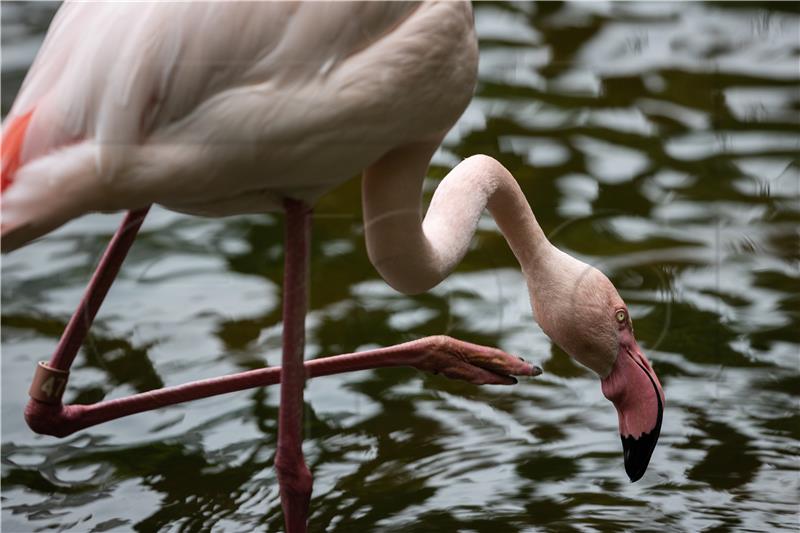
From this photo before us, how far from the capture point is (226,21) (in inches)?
146

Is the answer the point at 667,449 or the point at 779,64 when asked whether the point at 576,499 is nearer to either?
the point at 667,449

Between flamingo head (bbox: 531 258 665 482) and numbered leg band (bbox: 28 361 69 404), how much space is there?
165 cm

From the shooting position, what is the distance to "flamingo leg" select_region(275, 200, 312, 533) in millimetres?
4203

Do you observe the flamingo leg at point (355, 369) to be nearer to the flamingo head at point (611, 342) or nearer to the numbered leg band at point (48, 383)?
the numbered leg band at point (48, 383)

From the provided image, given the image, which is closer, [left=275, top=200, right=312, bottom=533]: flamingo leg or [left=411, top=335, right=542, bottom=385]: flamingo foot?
[left=275, top=200, right=312, bottom=533]: flamingo leg

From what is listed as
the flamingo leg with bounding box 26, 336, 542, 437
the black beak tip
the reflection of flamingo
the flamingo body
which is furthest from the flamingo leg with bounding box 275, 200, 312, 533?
the black beak tip

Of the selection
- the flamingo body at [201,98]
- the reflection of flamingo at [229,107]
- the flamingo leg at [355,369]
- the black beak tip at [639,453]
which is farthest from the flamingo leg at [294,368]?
the black beak tip at [639,453]

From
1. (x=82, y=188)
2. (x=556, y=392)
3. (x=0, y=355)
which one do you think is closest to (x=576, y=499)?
(x=556, y=392)

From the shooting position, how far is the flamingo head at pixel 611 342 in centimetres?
456

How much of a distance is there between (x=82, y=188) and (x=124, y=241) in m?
1.01

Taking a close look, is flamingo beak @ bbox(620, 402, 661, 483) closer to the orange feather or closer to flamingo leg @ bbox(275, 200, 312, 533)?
flamingo leg @ bbox(275, 200, 312, 533)

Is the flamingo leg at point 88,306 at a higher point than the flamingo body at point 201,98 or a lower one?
lower

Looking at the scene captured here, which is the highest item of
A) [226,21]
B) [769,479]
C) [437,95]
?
[226,21]

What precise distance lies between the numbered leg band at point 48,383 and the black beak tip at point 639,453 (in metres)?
1.92
